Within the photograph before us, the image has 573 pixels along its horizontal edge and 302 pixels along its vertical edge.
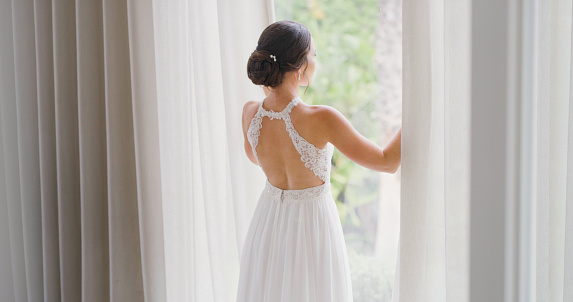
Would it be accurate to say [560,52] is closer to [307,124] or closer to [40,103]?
[307,124]

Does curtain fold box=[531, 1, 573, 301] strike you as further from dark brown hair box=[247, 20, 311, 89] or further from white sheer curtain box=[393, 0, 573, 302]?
Answer: dark brown hair box=[247, 20, 311, 89]

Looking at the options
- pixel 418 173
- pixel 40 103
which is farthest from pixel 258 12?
pixel 40 103

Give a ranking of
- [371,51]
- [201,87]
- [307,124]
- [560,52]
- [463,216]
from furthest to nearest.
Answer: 1. [201,87]
2. [371,51]
3. [307,124]
4. [463,216]
5. [560,52]

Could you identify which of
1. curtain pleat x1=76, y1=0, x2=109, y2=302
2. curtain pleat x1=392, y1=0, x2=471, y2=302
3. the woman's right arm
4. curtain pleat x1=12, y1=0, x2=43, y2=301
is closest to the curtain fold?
curtain pleat x1=392, y1=0, x2=471, y2=302

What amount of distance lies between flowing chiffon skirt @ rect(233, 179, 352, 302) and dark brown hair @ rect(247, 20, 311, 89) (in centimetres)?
40

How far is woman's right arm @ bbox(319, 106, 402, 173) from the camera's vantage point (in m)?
1.42

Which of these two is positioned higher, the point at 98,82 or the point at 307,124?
the point at 98,82

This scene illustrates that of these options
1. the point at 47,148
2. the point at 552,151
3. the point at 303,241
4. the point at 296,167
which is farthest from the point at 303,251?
the point at 47,148

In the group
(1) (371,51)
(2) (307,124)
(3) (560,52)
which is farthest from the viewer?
(1) (371,51)

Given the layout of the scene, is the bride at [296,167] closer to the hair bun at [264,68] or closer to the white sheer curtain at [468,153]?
the hair bun at [264,68]

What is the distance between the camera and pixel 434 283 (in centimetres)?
133

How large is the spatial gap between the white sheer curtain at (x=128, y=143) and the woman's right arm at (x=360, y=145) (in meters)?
0.50

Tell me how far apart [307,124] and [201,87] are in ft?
2.01

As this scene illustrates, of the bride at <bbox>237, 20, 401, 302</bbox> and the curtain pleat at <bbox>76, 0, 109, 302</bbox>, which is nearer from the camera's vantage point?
the bride at <bbox>237, 20, 401, 302</bbox>
